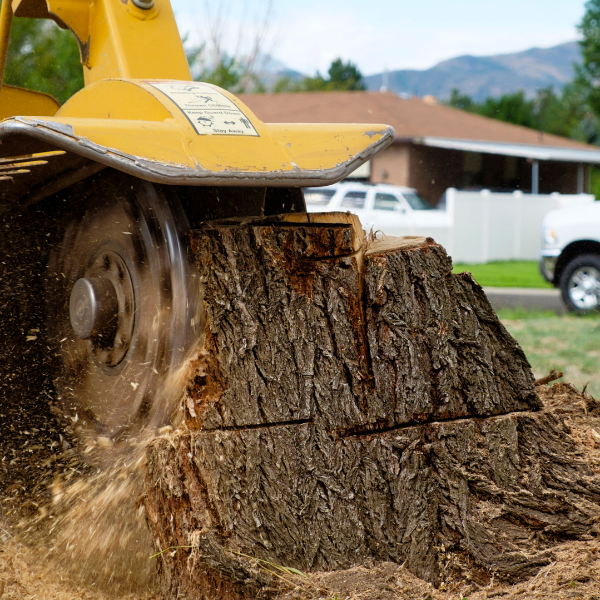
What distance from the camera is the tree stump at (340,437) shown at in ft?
6.12

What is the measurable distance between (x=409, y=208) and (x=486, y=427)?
529 inches

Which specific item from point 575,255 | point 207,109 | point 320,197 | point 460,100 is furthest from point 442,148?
point 460,100

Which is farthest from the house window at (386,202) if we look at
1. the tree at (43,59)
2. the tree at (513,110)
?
the tree at (513,110)

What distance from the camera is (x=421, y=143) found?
63.1ft

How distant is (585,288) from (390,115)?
49.8 feet

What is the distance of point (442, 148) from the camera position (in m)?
21.9

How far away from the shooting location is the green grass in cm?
1087

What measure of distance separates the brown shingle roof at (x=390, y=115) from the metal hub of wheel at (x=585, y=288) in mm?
12292

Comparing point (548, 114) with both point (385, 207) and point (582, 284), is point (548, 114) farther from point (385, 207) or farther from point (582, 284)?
point (582, 284)

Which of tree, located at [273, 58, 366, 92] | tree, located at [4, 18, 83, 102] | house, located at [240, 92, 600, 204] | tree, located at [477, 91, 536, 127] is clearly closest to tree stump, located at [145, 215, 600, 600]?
tree, located at [4, 18, 83, 102]

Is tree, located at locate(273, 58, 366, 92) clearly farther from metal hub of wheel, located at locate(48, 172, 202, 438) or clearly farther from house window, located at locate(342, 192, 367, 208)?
metal hub of wheel, located at locate(48, 172, 202, 438)

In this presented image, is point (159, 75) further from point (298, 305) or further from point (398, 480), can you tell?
point (398, 480)

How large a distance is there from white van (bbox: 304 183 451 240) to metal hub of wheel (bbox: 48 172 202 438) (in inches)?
429

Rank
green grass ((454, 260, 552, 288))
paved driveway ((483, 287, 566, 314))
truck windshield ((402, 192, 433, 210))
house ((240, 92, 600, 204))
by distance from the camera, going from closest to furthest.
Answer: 1. paved driveway ((483, 287, 566, 314))
2. green grass ((454, 260, 552, 288))
3. truck windshield ((402, 192, 433, 210))
4. house ((240, 92, 600, 204))
